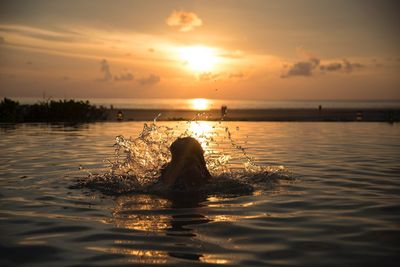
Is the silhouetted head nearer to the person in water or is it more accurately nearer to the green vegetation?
Result: the person in water

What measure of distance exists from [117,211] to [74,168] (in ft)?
17.7

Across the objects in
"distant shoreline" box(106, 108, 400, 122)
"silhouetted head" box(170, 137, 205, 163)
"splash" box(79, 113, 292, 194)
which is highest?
"distant shoreline" box(106, 108, 400, 122)

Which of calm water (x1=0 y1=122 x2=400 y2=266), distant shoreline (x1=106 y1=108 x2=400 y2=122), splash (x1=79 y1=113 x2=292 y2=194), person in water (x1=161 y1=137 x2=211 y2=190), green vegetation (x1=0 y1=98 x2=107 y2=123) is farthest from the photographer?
distant shoreline (x1=106 y1=108 x2=400 y2=122)

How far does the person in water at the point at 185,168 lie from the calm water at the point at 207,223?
880 millimetres

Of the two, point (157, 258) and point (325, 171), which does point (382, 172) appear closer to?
point (325, 171)

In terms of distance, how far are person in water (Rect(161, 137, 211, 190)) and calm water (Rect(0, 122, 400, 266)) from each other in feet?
2.89

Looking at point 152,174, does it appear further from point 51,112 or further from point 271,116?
point 271,116

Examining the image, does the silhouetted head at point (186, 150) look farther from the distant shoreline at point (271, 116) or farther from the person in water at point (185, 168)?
the distant shoreline at point (271, 116)

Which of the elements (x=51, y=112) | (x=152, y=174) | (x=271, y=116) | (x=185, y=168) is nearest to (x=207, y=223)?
(x=185, y=168)

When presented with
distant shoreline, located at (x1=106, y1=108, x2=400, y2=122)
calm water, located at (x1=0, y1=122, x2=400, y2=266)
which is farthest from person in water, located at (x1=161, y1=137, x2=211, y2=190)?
distant shoreline, located at (x1=106, y1=108, x2=400, y2=122)

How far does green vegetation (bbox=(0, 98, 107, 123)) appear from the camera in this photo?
107 feet

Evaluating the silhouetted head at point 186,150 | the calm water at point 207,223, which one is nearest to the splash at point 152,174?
the calm water at point 207,223

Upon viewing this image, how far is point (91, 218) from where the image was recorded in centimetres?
696

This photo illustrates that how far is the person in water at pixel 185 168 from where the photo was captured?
9609 mm
